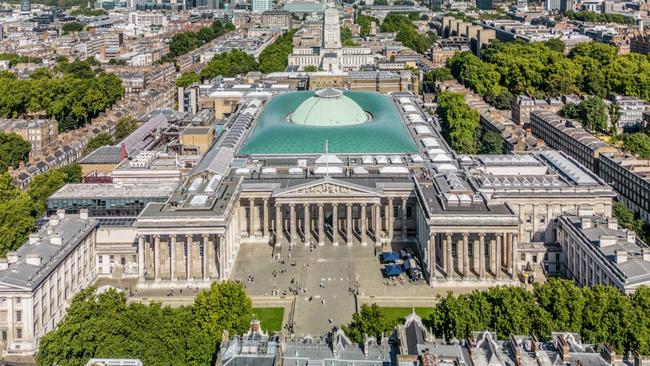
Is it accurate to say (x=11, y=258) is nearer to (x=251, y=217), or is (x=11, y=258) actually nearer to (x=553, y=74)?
(x=251, y=217)

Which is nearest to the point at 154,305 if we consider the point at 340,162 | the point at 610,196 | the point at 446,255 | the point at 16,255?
the point at 16,255

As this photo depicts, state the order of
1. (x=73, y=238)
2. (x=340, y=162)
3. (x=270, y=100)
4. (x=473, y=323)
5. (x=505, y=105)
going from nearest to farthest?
(x=473, y=323) → (x=73, y=238) → (x=340, y=162) → (x=270, y=100) → (x=505, y=105)

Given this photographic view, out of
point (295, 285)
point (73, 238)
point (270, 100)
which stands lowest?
point (295, 285)

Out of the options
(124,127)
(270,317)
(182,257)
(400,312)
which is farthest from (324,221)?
(124,127)

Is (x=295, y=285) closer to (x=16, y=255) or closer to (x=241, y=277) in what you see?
(x=241, y=277)

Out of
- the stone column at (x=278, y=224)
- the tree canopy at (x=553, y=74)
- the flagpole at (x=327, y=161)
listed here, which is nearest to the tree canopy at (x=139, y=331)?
the stone column at (x=278, y=224)
